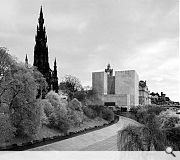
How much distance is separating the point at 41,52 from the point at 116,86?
5.89 m

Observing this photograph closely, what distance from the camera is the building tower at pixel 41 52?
2027 centimetres

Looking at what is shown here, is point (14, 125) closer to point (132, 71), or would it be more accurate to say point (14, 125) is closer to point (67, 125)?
point (67, 125)

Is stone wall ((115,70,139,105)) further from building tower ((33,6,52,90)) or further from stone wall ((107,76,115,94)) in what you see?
building tower ((33,6,52,90))

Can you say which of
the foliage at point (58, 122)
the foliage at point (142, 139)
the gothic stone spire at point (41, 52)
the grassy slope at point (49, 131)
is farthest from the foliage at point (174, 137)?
the gothic stone spire at point (41, 52)

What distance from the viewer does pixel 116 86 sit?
73.9 ft

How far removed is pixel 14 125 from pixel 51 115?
12.1 ft

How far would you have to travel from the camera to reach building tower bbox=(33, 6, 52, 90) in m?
20.3

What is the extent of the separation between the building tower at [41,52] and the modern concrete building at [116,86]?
309cm

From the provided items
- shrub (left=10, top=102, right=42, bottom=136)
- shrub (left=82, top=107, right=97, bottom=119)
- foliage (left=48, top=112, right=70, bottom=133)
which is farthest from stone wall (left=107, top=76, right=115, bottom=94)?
shrub (left=10, top=102, right=42, bottom=136)

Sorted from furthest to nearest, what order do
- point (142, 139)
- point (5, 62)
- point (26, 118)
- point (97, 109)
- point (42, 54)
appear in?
point (42, 54) → point (97, 109) → point (26, 118) → point (5, 62) → point (142, 139)

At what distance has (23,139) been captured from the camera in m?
9.07

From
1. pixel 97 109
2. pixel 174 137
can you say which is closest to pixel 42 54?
pixel 97 109

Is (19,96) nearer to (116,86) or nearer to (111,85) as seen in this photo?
(111,85)

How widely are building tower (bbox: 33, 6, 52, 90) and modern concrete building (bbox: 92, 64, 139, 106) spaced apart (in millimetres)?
3093
